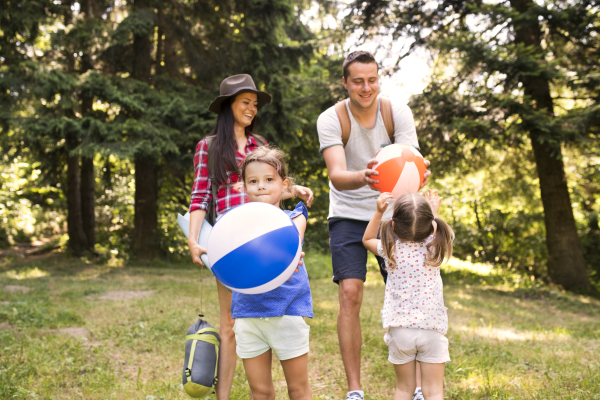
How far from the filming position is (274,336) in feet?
7.23

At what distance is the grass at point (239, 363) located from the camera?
10.5 feet

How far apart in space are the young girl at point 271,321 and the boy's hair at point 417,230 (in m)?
0.52

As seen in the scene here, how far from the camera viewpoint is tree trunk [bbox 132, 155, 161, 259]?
36.5 feet

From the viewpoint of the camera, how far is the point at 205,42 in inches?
460

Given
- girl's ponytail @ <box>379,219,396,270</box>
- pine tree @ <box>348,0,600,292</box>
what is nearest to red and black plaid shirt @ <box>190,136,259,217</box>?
girl's ponytail @ <box>379,219,396,270</box>

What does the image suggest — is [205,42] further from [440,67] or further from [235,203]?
[235,203]

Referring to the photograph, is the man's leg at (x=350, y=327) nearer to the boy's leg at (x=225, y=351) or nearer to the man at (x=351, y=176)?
the man at (x=351, y=176)

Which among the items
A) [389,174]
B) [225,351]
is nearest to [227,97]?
[389,174]

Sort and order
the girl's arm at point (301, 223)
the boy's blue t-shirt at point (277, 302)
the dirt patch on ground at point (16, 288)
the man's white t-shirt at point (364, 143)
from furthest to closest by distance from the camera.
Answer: the dirt patch on ground at point (16, 288)
the man's white t-shirt at point (364, 143)
the girl's arm at point (301, 223)
the boy's blue t-shirt at point (277, 302)

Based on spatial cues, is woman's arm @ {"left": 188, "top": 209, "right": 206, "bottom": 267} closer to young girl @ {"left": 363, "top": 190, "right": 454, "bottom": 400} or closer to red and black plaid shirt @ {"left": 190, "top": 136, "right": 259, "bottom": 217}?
red and black plaid shirt @ {"left": 190, "top": 136, "right": 259, "bottom": 217}

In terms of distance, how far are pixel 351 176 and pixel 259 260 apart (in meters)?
1.00

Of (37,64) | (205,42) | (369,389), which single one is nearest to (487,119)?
(369,389)

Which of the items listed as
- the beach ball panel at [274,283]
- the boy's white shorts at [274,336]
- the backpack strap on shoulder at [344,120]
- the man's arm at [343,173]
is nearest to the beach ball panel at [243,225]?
the beach ball panel at [274,283]

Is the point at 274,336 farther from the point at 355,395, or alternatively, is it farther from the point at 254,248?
the point at 355,395
